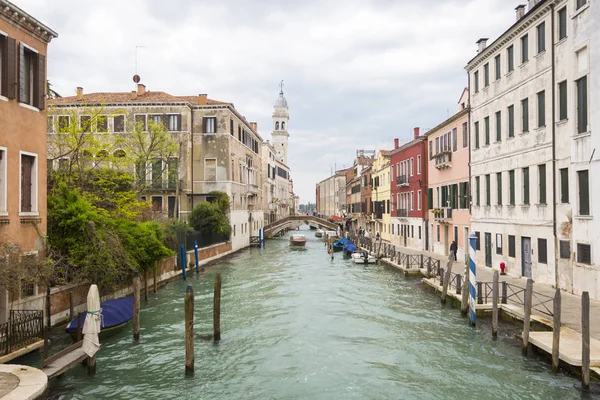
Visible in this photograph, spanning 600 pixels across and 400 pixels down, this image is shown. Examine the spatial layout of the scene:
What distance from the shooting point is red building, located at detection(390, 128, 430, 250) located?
Result: 105 feet

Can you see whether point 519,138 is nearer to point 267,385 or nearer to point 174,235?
point 267,385

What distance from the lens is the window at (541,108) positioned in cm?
1656

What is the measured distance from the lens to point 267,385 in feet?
33.1

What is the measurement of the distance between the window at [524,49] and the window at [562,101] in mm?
2515

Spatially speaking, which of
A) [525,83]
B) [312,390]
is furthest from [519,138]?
[312,390]

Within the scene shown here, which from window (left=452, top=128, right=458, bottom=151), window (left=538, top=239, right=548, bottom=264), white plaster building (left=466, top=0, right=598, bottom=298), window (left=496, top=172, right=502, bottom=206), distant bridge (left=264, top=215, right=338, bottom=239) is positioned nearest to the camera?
white plaster building (left=466, top=0, right=598, bottom=298)

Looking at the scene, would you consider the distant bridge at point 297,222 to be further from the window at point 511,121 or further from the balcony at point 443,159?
the window at point 511,121

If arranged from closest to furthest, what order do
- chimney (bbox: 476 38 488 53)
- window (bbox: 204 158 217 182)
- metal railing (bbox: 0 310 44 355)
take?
metal railing (bbox: 0 310 44 355) → chimney (bbox: 476 38 488 53) → window (bbox: 204 158 217 182)

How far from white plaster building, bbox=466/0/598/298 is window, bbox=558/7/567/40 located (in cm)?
3

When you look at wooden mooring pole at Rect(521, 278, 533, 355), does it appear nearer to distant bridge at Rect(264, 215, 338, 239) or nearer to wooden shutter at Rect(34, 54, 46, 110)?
wooden shutter at Rect(34, 54, 46, 110)

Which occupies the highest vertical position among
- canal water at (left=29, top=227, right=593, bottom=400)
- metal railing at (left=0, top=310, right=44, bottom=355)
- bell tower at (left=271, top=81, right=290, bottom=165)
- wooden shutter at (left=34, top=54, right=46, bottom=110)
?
bell tower at (left=271, top=81, right=290, bottom=165)

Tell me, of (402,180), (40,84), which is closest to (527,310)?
(40,84)

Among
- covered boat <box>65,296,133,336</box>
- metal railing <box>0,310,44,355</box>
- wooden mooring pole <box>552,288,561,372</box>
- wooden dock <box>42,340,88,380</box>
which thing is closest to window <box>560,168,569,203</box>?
wooden mooring pole <box>552,288,561,372</box>

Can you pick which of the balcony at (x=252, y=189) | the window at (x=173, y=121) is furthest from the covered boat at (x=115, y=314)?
the balcony at (x=252, y=189)
